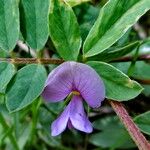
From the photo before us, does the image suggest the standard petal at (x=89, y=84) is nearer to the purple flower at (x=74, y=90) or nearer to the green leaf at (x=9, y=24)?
the purple flower at (x=74, y=90)

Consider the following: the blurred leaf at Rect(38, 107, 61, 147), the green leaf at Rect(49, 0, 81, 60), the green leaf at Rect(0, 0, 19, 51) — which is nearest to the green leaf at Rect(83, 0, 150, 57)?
the green leaf at Rect(49, 0, 81, 60)

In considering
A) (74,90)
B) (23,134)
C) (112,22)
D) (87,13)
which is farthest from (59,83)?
(23,134)

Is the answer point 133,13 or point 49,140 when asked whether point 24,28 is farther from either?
point 49,140

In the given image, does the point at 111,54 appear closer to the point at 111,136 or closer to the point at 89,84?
the point at 89,84

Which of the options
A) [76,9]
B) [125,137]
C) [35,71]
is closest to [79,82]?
[35,71]

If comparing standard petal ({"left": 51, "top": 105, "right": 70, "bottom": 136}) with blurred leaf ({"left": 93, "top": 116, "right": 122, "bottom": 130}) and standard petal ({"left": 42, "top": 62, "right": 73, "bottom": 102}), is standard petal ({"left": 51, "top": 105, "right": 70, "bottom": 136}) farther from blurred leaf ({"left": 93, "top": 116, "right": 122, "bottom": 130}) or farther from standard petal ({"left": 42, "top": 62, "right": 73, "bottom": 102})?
blurred leaf ({"left": 93, "top": 116, "right": 122, "bottom": 130})
